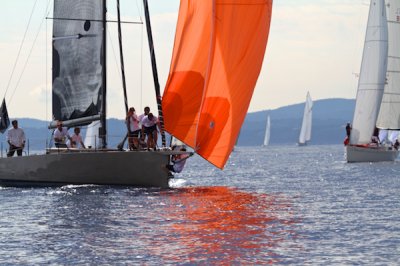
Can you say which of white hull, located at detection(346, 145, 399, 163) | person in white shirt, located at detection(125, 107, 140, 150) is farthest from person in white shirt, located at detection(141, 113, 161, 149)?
white hull, located at detection(346, 145, 399, 163)

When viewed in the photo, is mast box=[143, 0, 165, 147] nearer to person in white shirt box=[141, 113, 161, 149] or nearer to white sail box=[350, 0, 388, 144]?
person in white shirt box=[141, 113, 161, 149]

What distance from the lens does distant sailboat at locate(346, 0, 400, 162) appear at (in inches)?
2404

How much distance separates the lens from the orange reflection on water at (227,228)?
1700cm

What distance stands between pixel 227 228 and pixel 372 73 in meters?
42.4

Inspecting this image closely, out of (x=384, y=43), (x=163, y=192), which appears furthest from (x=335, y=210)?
(x=384, y=43)

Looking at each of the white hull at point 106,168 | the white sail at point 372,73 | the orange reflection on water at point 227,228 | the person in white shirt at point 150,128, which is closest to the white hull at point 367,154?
the white sail at point 372,73

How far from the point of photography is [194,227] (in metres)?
20.8

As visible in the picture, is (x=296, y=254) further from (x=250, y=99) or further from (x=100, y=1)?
(x=100, y=1)

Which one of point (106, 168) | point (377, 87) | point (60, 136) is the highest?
point (377, 87)

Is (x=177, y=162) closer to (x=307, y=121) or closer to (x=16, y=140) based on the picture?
(x=16, y=140)

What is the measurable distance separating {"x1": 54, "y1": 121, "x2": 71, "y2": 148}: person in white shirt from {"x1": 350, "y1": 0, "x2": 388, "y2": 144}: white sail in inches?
1309

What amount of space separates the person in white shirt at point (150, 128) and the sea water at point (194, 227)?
143 centimetres

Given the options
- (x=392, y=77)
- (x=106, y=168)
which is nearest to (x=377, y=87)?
(x=392, y=77)

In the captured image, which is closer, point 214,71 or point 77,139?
point 214,71
